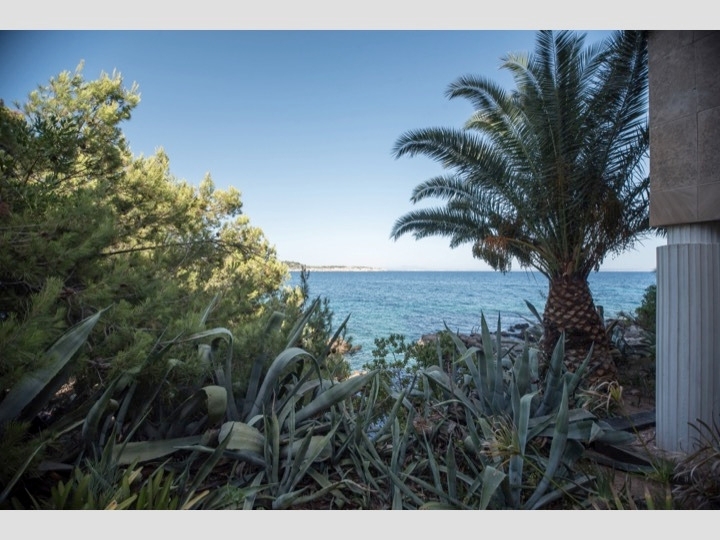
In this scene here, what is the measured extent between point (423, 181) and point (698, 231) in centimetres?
262

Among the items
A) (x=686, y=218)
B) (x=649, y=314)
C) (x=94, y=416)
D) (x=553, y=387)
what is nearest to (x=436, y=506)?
(x=553, y=387)

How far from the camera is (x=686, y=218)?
1.62m

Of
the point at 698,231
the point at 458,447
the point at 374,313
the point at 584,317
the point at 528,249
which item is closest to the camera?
the point at 458,447

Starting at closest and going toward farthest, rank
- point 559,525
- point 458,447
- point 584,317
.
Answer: point 559,525
point 458,447
point 584,317

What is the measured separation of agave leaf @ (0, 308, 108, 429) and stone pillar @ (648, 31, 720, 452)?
2137mm

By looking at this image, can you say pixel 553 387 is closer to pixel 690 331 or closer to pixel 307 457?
pixel 690 331

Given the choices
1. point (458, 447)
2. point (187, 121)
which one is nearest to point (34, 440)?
point (458, 447)

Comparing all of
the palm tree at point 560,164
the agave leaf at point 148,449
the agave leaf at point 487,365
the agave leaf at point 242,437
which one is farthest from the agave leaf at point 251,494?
the palm tree at point 560,164

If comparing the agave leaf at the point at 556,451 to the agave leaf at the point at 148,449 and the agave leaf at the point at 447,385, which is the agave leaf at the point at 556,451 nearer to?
the agave leaf at the point at 447,385

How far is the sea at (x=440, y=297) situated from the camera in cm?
827

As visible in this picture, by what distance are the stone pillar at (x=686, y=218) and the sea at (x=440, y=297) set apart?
3.65 metres

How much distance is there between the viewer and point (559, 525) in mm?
1210

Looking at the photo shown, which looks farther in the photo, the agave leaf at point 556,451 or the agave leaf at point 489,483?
the agave leaf at point 556,451

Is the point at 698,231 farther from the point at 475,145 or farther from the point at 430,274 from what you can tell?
the point at 430,274
